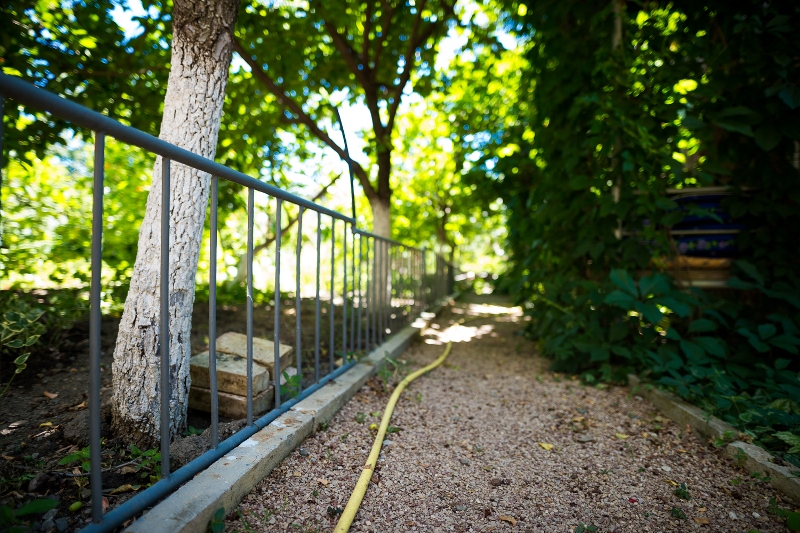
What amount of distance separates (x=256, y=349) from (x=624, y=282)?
232 cm

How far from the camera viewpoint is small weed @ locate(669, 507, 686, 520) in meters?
1.48

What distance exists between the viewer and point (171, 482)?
1239 millimetres

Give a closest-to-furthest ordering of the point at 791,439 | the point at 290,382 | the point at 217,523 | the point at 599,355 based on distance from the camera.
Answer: the point at 217,523 < the point at 791,439 < the point at 290,382 < the point at 599,355

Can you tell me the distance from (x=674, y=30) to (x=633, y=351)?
2489 mm

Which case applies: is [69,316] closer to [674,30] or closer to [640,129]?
[640,129]

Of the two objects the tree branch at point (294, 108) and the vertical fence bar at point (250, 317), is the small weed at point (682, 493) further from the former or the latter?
the tree branch at point (294, 108)

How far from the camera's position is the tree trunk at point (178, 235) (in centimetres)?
155

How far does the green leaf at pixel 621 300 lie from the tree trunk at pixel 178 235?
2.37m

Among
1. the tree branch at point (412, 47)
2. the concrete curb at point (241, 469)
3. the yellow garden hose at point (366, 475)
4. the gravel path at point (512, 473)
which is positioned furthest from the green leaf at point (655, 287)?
the tree branch at point (412, 47)

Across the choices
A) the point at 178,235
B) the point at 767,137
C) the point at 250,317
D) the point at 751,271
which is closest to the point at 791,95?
the point at 767,137

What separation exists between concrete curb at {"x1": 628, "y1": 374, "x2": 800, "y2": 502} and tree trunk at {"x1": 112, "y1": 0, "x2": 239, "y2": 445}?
2.40m

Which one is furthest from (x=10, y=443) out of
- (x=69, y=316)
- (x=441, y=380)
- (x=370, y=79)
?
(x=370, y=79)

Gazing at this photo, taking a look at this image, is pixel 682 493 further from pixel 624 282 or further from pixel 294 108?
pixel 294 108

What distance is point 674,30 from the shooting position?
317 cm
